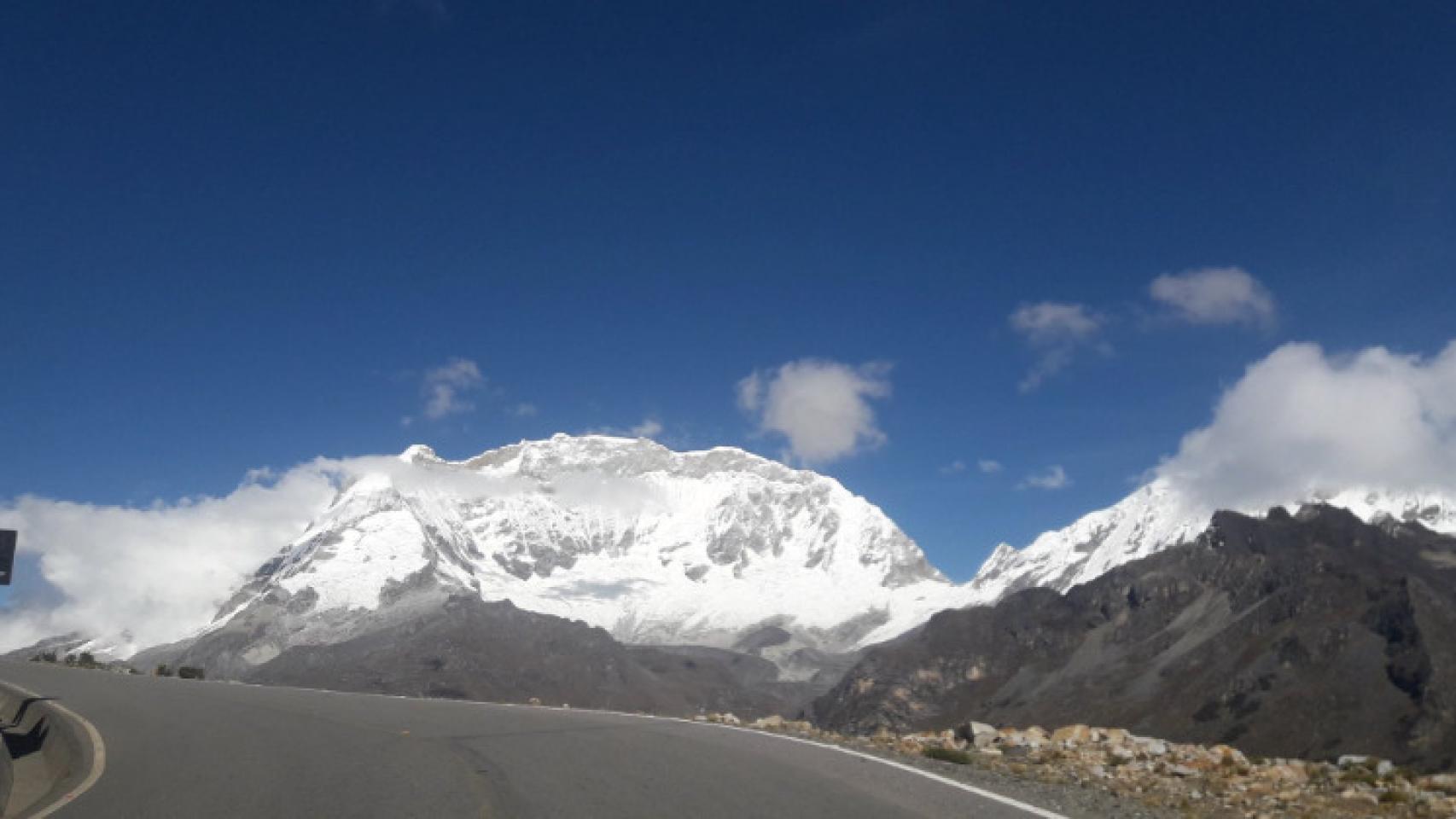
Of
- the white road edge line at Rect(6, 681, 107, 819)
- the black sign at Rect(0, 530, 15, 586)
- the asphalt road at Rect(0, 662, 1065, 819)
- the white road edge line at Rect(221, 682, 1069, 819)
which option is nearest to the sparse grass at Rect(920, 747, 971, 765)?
the white road edge line at Rect(221, 682, 1069, 819)

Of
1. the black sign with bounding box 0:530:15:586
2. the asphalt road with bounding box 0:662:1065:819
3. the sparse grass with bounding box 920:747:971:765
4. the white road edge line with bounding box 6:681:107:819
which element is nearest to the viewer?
the asphalt road with bounding box 0:662:1065:819

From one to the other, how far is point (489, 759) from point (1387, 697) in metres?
166

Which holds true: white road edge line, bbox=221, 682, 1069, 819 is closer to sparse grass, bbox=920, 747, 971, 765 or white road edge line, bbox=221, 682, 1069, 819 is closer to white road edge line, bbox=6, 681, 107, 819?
sparse grass, bbox=920, 747, 971, 765

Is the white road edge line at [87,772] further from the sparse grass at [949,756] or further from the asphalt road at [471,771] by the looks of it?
the sparse grass at [949,756]

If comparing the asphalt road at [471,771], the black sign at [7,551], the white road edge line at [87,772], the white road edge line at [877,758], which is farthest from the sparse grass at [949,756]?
the black sign at [7,551]

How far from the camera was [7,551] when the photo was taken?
1054 inches

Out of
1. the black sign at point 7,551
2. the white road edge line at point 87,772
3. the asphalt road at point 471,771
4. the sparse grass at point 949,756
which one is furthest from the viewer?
the black sign at point 7,551

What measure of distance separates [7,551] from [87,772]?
12.2 meters

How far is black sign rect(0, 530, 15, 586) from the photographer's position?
2636cm

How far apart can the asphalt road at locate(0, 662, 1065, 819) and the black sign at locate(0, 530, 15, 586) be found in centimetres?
346

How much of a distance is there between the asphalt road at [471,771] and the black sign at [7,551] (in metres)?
3.46

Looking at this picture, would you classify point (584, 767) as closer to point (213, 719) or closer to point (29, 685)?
point (213, 719)

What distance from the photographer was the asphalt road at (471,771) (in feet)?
45.3

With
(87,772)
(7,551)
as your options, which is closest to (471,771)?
(87,772)
